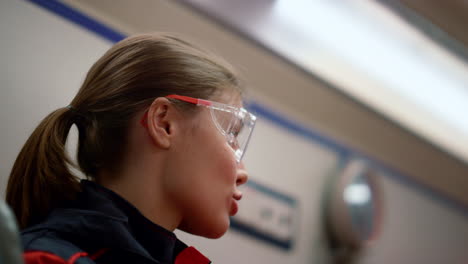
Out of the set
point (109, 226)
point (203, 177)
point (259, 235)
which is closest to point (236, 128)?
point (203, 177)

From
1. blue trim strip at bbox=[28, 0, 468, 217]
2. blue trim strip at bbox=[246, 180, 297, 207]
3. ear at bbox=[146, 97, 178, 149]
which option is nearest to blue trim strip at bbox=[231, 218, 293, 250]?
blue trim strip at bbox=[246, 180, 297, 207]

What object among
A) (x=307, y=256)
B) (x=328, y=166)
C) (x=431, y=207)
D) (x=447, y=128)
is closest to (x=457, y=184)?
(x=431, y=207)

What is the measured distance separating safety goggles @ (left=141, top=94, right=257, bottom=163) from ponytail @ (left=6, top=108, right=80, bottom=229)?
0.90 feet

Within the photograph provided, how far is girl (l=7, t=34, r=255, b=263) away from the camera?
1.04m

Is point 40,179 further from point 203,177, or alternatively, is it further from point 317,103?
point 317,103

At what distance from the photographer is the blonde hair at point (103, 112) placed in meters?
1.04

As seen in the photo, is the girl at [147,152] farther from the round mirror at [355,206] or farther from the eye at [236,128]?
the round mirror at [355,206]

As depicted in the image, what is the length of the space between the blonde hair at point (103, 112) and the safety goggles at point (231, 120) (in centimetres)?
3

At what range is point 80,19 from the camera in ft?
4.88

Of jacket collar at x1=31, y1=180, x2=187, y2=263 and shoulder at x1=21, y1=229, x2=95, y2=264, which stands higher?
jacket collar at x1=31, y1=180, x2=187, y2=263

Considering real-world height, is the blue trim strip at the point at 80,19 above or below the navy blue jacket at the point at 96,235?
above

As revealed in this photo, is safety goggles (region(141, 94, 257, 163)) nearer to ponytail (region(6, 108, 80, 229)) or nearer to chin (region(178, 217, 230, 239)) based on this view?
chin (region(178, 217, 230, 239))

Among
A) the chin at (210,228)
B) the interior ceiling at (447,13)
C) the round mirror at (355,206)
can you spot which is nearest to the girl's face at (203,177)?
the chin at (210,228)

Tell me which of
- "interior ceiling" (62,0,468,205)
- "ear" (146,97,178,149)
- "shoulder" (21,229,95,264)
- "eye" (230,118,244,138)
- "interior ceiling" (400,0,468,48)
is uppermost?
"interior ceiling" (400,0,468,48)
